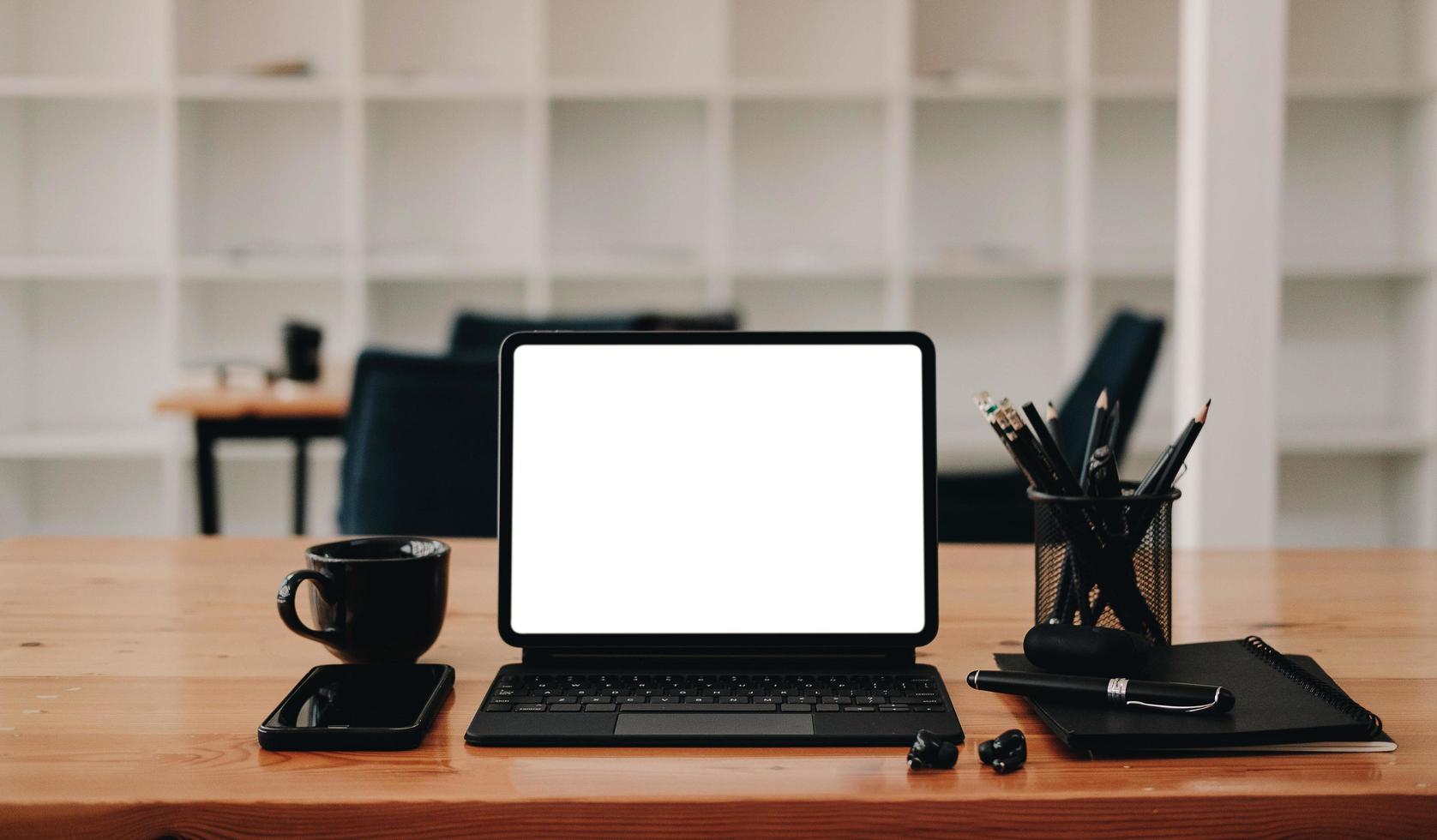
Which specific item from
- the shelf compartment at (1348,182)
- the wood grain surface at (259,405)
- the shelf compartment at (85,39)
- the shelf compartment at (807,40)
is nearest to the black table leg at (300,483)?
the wood grain surface at (259,405)

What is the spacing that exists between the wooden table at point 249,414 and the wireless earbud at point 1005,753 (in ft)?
7.41

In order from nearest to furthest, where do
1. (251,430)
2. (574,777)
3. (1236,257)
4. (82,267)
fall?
(574,777), (1236,257), (251,430), (82,267)

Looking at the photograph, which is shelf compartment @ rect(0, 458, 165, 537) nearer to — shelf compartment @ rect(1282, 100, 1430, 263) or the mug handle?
the mug handle

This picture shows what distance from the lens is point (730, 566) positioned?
0.80m

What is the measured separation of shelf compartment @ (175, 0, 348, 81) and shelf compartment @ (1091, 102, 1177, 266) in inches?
97.3

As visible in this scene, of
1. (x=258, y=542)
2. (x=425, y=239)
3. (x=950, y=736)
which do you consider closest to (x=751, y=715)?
(x=950, y=736)

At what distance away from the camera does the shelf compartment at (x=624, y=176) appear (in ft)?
13.2

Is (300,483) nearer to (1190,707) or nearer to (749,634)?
(749,634)

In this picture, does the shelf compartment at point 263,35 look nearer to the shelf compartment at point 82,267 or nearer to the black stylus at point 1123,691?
the shelf compartment at point 82,267

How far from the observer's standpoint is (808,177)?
4.05m

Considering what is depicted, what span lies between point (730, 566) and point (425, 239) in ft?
11.4

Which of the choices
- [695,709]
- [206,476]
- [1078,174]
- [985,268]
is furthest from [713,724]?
[1078,174]

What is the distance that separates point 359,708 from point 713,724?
21 cm

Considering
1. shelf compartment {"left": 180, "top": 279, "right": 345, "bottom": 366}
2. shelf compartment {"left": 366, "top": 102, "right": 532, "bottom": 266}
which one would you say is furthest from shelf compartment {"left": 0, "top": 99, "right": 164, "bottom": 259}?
shelf compartment {"left": 366, "top": 102, "right": 532, "bottom": 266}
